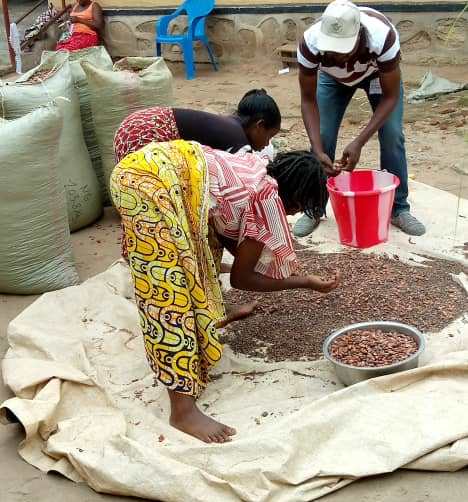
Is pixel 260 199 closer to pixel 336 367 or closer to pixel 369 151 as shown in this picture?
pixel 336 367

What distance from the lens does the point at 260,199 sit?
2531 millimetres

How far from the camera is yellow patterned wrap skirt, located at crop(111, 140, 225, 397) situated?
247cm

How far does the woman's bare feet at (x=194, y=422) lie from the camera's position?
2578mm

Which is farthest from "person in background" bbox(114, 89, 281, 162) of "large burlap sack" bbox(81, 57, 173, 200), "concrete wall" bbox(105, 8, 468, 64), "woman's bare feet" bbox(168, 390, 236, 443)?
"concrete wall" bbox(105, 8, 468, 64)

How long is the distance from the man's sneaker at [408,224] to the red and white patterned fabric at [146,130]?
5.09ft

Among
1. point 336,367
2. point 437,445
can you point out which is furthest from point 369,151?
point 437,445

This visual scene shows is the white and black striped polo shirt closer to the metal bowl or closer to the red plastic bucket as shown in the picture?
the red plastic bucket

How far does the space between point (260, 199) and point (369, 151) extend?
123 inches

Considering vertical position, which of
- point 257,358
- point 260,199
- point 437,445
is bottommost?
point 257,358

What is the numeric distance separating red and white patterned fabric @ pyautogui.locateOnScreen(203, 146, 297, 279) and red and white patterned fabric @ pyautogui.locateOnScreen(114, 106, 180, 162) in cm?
45

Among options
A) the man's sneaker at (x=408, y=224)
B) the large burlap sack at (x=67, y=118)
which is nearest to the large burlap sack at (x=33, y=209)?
the large burlap sack at (x=67, y=118)

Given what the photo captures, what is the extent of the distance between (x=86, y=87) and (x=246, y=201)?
231cm

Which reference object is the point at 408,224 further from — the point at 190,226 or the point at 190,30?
the point at 190,30

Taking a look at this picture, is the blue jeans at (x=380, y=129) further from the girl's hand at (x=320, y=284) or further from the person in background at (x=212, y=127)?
the girl's hand at (x=320, y=284)
